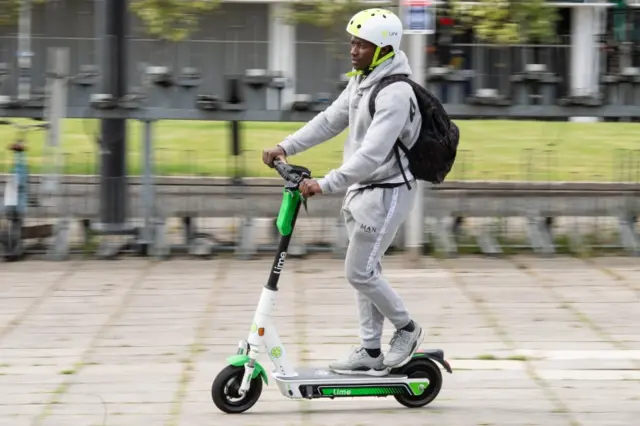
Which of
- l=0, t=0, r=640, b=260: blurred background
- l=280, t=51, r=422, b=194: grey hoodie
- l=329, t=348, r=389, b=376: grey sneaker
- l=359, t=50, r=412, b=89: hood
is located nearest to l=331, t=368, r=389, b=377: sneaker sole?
l=329, t=348, r=389, b=376: grey sneaker

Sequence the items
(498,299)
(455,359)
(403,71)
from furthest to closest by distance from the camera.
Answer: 1. (498,299)
2. (455,359)
3. (403,71)

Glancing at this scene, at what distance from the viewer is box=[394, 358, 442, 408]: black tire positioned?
5.95 m

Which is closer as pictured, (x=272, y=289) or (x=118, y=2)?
(x=272, y=289)

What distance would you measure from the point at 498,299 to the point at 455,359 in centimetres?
181

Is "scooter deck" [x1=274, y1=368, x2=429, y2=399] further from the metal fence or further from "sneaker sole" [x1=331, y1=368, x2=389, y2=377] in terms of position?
the metal fence

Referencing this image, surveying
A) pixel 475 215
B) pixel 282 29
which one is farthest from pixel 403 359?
pixel 282 29

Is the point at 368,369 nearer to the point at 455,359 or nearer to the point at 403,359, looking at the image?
the point at 403,359

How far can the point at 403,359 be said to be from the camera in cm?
588

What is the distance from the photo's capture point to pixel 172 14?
466 inches

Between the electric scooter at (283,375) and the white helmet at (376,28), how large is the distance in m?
0.67

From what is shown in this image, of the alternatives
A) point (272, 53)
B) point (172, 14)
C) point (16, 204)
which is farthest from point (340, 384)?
point (172, 14)

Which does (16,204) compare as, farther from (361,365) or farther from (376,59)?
(376,59)

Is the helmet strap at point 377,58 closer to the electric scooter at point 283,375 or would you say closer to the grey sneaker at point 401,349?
the electric scooter at point 283,375

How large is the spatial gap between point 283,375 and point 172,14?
674cm
